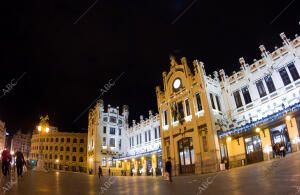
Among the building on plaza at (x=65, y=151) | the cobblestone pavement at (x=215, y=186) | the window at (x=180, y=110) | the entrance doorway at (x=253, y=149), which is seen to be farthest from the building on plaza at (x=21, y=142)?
the entrance doorway at (x=253, y=149)

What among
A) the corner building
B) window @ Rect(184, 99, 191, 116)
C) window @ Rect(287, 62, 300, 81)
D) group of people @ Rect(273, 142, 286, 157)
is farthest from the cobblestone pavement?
window @ Rect(184, 99, 191, 116)

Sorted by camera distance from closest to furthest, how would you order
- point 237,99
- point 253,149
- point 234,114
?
1. point 253,149
2. point 234,114
3. point 237,99

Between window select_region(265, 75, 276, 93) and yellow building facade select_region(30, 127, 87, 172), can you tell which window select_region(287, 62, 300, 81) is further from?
yellow building facade select_region(30, 127, 87, 172)

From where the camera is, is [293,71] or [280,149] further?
[293,71]

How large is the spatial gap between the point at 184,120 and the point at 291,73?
14.4 metres

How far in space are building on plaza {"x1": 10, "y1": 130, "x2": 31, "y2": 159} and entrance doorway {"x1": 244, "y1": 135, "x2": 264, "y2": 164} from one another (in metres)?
118

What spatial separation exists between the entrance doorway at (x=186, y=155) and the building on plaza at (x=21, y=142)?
109717 mm

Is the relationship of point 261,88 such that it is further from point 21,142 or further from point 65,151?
point 21,142

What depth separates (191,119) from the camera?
92.3 ft

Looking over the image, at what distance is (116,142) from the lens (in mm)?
50375

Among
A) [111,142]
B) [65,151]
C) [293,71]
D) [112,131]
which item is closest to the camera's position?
[293,71]

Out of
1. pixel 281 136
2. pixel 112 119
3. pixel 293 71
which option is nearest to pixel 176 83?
pixel 293 71

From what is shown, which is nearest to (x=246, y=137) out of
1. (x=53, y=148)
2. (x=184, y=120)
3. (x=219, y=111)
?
(x=219, y=111)

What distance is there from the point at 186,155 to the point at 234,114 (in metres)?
8.83
